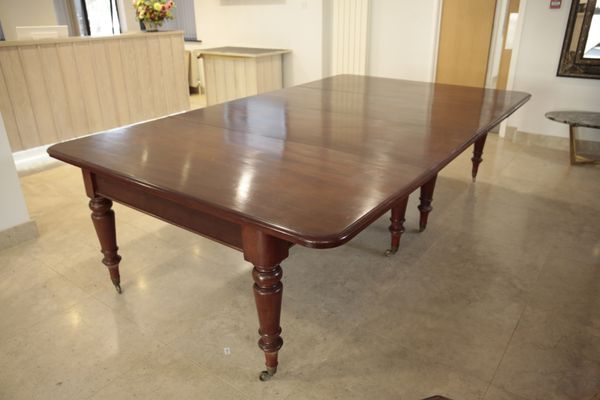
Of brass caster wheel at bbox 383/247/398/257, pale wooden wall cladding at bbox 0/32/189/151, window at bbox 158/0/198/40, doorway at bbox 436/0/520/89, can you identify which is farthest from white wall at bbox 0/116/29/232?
window at bbox 158/0/198/40

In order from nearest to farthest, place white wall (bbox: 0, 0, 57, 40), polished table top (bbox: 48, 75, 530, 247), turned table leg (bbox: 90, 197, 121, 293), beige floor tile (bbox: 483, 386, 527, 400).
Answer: polished table top (bbox: 48, 75, 530, 247) → beige floor tile (bbox: 483, 386, 527, 400) → turned table leg (bbox: 90, 197, 121, 293) → white wall (bbox: 0, 0, 57, 40)

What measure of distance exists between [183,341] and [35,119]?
3072 millimetres

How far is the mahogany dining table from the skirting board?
924 millimetres

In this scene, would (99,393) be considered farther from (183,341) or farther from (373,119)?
(373,119)

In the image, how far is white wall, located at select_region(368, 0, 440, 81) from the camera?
4.85m

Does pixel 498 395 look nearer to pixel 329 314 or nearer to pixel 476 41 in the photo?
pixel 329 314

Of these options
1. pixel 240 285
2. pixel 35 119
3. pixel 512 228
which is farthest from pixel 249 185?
pixel 35 119

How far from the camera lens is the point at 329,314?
206 centimetres

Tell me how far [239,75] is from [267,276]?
4.44 m

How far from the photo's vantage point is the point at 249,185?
1.45 m

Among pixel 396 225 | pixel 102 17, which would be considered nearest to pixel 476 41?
pixel 396 225

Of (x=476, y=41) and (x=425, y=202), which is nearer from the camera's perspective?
(x=425, y=202)

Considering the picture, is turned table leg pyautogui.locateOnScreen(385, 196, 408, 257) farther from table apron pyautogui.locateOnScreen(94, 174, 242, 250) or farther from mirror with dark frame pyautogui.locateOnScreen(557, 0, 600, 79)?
mirror with dark frame pyautogui.locateOnScreen(557, 0, 600, 79)

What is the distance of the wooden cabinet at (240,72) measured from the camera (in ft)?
17.6
